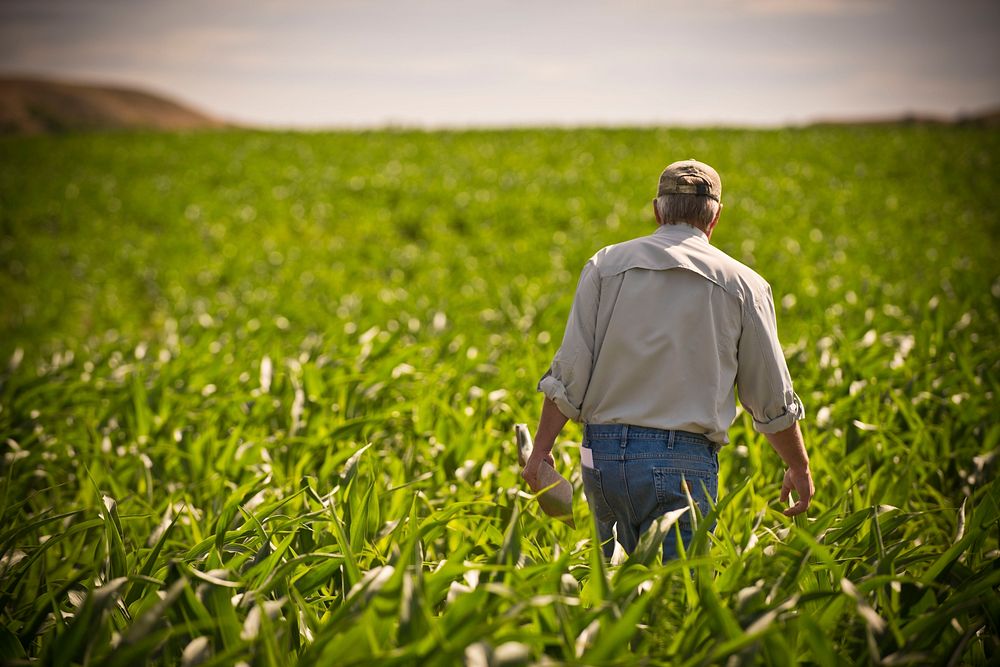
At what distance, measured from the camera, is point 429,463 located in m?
3.69

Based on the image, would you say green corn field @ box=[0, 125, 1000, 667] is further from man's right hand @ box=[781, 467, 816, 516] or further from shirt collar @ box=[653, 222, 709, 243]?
shirt collar @ box=[653, 222, 709, 243]

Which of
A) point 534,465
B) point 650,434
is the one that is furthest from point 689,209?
point 534,465

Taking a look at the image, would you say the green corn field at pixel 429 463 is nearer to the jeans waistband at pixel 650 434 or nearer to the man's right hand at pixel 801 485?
the man's right hand at pixel 801 485

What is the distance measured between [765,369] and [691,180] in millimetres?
665

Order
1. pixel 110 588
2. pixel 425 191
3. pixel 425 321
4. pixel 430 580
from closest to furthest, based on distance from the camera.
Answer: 1. pixel 110 588
2. pixel 430 580
3. pixel 425 321
4. pixel 425 191

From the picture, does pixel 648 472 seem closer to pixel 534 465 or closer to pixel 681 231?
pixel 534 465

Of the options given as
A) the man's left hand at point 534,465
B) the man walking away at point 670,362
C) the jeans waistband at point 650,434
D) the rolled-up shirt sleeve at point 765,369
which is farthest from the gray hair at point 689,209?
the man's left hand at point 534,465

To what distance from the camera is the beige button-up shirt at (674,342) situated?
2.22 meters

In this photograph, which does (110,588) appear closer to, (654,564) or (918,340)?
(654,564)

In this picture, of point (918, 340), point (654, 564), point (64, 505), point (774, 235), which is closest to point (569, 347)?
point (654, 564)

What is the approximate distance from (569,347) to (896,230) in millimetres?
13077

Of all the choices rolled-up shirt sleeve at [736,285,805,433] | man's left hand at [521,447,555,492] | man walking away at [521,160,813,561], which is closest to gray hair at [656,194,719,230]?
man walking away at [521,160,813,561]

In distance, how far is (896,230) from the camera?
13039 millimetres

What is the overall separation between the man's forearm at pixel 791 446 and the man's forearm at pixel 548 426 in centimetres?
71
